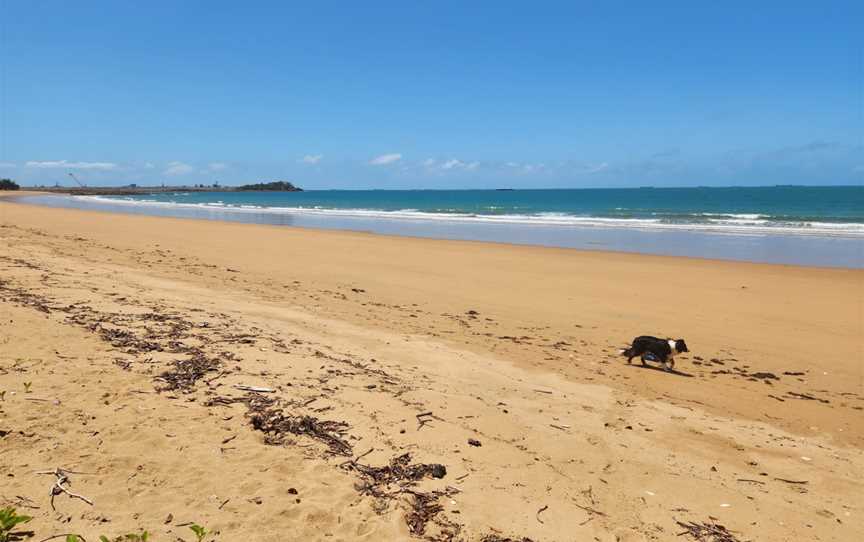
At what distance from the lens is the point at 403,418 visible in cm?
427

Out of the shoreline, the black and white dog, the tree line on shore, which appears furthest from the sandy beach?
the tree line on shore

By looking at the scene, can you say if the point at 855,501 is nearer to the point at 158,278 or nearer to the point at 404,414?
the point at 404,414

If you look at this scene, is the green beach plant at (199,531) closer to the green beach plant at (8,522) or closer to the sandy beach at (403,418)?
the sandy beach at (403,418)

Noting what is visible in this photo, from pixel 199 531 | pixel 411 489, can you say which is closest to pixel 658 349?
pixel 411 489

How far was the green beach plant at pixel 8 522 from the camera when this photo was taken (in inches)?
96.4

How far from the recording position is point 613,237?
26.2 metres

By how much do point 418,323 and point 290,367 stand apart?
345cm

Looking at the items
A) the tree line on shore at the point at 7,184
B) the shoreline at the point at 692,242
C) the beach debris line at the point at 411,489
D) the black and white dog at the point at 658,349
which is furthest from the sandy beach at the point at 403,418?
the tree line on shore at the point at 7,184

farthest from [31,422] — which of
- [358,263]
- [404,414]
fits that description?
[358,263]

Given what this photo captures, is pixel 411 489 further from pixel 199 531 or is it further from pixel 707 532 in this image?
pixel 707 532

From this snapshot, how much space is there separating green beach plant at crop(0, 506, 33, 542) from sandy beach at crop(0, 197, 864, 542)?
0.10 metres

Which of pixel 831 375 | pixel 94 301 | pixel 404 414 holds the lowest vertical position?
pixel 831 375

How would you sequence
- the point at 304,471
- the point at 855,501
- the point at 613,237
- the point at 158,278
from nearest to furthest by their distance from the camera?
the point at 304,471
the point at 855,501
the point at 158,278
the point at 613,237

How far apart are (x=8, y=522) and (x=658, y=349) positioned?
655cm
